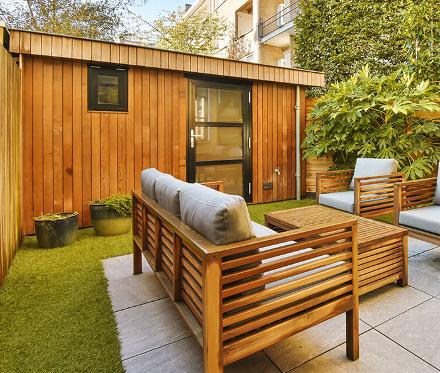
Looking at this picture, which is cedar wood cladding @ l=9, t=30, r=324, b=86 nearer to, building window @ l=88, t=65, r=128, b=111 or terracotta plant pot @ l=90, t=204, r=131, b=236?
building window @ l=88, t=65, r=128, b=111

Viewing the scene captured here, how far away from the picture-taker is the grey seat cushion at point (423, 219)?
246cm

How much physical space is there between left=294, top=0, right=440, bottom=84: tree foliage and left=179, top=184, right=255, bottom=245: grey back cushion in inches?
212

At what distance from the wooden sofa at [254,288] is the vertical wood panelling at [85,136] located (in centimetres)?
268

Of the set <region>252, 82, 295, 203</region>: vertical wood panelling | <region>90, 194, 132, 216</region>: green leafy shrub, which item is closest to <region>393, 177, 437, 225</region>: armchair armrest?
<region>252, 82, 295, 203</region>: vertical wood panelling

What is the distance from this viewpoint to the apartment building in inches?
409

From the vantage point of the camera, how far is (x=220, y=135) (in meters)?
4.93

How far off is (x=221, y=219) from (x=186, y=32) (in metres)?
12.6

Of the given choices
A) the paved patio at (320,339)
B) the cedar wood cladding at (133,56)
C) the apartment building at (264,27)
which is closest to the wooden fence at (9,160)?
the cedar wood cladding at (133,56)

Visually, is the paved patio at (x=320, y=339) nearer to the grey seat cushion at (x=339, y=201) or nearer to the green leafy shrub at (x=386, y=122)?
the grey seat cushion at (x=339, y=201)

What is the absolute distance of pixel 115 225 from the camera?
357cm

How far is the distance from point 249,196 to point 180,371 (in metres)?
3.93

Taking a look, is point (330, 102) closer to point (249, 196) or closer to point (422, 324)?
point (249, 196)

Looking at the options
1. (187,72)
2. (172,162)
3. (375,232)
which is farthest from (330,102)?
(375,232)

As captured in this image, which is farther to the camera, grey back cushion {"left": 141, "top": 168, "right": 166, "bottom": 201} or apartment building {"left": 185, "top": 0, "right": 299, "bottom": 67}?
apartment building {"left": 185, "top": 0, "right": 299, "bottom": 67}
